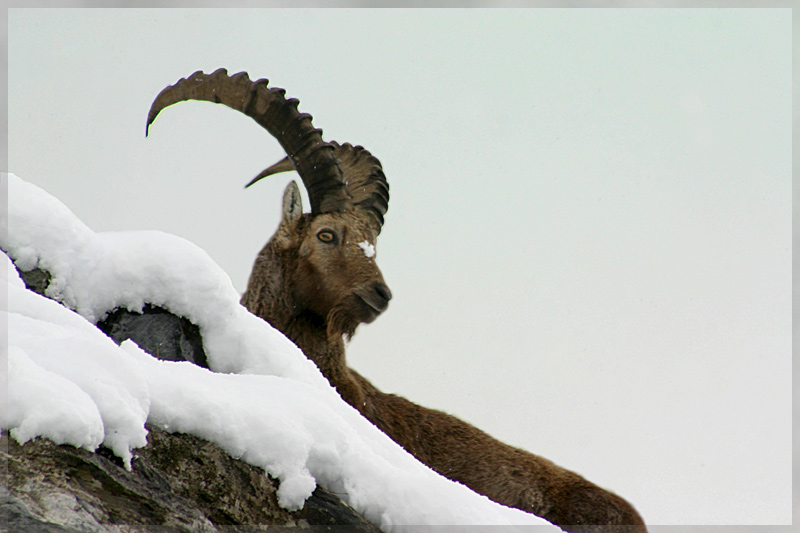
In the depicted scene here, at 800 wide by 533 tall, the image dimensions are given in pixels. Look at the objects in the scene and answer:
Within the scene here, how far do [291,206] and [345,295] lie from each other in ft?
3.21

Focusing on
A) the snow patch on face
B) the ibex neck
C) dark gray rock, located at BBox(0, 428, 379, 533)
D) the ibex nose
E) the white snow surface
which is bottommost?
dark gray rock, located at BBox(0, 428, 379, 533)

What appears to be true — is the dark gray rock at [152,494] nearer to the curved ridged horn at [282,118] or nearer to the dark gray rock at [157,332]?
the dark gray rock at [157,332]

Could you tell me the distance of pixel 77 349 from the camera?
2689 millimetres

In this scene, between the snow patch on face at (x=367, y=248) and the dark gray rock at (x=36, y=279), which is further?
the snow patch on face at (x=367, y=248)

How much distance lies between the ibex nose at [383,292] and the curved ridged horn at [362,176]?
37.7 inches

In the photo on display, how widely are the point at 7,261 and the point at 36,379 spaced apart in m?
1.19

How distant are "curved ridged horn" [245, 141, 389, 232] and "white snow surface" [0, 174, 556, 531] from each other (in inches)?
137

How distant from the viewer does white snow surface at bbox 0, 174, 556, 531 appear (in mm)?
2576

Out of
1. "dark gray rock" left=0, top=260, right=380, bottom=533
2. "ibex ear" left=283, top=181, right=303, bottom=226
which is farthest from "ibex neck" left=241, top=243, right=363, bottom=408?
"dark gray rock" left=0, top=260, right=380, bottom=533

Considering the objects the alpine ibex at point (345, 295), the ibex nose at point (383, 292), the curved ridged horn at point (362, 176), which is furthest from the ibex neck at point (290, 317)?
the curved ridged horn at point (362, 176)

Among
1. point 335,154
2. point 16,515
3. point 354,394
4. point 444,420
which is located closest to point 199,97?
point 335,154

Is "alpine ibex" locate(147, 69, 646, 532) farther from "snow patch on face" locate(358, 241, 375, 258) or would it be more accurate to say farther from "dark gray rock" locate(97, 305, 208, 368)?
"dark gray rock" locate(97, 305, 208, 368)

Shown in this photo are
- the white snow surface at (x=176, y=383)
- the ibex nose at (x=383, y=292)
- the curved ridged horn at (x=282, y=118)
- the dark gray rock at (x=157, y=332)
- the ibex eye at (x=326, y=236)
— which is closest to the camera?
the white snow surface at (x=176, y=383)

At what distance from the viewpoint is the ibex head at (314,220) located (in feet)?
22.5
